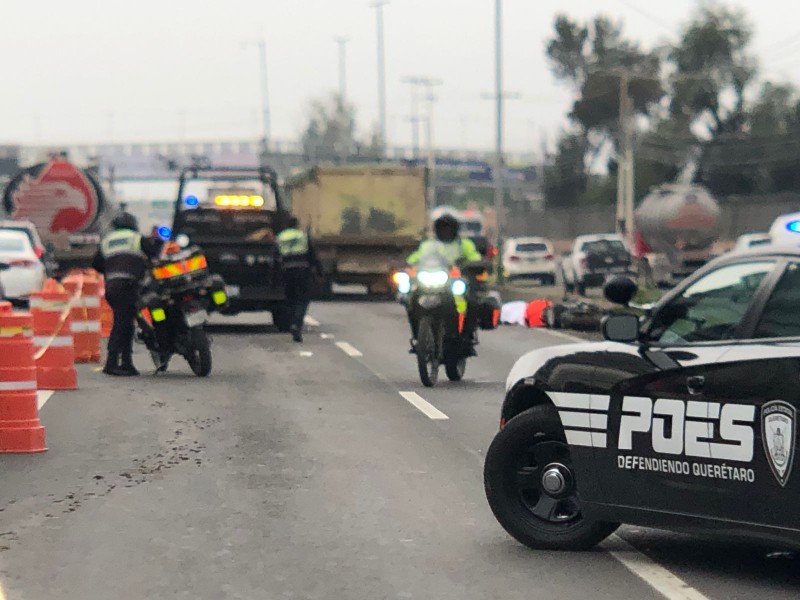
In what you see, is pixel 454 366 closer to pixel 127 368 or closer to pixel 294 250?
pixel 127 368

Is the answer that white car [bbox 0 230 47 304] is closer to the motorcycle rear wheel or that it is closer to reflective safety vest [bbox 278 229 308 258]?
reflective safety vest [bbox 278 229 308 258]

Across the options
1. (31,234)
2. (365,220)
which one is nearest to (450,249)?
(31,234)

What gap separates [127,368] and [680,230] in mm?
30590

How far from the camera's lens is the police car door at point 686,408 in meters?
6.96

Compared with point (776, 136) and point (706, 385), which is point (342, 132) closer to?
point (776, 136)

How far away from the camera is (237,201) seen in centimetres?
2619

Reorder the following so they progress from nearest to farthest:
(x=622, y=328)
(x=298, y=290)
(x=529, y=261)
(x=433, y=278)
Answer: (x=622, y=328) → (x=433, y=278) → (x=298, y=290) → (x=529, y=261)

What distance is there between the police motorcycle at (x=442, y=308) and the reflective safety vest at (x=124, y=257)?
119 inches

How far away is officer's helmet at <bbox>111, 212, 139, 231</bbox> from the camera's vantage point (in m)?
18.1

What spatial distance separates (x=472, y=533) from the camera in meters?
8.40

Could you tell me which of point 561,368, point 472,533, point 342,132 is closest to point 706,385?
point 561,368

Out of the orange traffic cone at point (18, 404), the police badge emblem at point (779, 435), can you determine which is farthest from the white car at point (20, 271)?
the police badge emblem at point (779, 435)

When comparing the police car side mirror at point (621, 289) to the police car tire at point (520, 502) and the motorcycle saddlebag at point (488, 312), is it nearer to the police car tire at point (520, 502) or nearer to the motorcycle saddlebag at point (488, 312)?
the police car tire at point (520, 502)

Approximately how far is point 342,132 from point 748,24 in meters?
88.1
